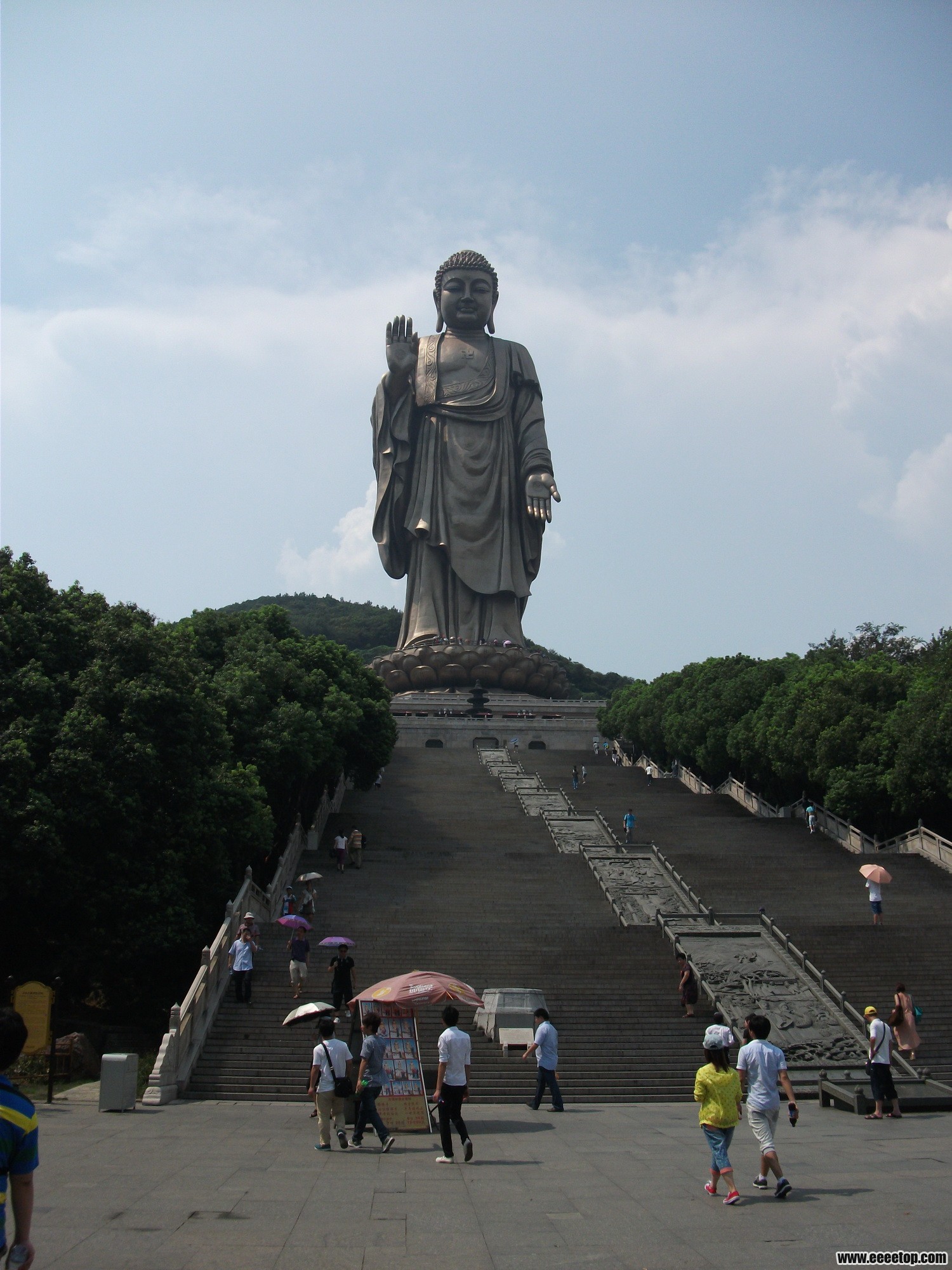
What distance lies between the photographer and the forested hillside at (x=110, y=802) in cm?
1381

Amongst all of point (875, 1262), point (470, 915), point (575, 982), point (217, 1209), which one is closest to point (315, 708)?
point (470, 915)

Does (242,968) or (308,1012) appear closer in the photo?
(308,1012)

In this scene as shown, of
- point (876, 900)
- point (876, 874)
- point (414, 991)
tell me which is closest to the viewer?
point (414, 991)

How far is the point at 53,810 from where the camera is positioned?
1357 cm

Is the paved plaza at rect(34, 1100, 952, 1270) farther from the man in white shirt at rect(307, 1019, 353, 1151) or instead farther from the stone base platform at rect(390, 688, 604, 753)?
the stone base platform at rect(390, 688, 604, 753)

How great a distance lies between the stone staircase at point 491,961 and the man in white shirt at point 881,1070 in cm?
258

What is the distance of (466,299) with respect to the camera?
4188 centimetres

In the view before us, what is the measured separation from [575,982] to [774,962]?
249 centimetres

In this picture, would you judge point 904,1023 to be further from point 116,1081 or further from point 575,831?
point 575,831

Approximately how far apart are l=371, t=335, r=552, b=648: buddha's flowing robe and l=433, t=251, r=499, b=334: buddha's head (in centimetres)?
107

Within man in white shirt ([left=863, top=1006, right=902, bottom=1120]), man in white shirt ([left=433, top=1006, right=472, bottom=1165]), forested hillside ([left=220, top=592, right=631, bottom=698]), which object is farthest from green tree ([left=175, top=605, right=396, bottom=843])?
forested hillside ([left=220, top=592, right=631, bottom=698])

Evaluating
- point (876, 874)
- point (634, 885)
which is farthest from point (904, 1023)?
point (634, 885)

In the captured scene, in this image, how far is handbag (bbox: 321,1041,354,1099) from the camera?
8.32m

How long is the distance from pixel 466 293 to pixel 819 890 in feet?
91.6
